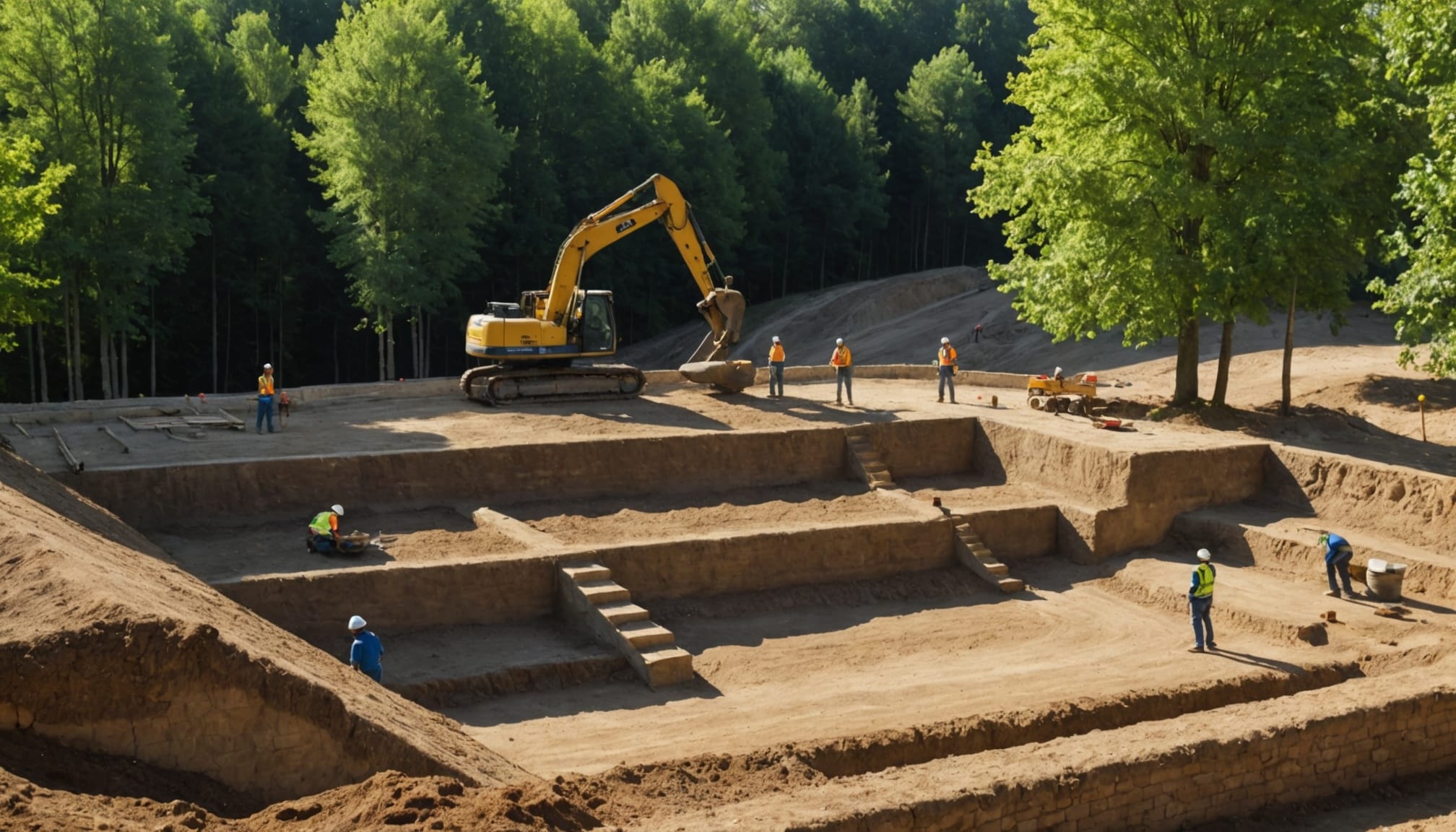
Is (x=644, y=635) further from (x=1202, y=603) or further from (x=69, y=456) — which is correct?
(x=69, y=456)

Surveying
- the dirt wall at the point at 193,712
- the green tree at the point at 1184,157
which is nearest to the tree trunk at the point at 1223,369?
the green tree at the point at 1184,157

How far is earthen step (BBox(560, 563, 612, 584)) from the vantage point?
18.5m

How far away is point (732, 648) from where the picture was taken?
18.2 m

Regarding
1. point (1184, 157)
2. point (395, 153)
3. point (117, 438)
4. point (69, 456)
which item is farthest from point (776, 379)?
point (395, 153)

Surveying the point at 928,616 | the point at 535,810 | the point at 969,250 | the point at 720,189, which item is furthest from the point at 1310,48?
the point at 969,250

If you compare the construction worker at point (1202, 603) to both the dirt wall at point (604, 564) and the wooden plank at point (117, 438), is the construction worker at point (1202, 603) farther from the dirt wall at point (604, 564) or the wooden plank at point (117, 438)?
the wooden plank at point (117, 438)

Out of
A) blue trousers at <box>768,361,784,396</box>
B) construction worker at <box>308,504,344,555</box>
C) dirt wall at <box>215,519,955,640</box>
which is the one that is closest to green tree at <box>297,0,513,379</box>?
blue trousers at <box>768,361,784,396</box>

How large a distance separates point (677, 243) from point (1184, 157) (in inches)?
431

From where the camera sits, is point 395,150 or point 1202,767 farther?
point 395,150

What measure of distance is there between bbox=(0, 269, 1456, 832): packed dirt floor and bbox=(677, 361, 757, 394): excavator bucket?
0.65 m

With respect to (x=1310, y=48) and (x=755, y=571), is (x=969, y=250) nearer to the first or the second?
(x=1310, y=48)

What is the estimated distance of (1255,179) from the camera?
2533 cm

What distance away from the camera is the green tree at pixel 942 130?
225 ft

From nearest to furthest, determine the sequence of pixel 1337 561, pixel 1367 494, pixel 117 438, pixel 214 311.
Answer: pixel 1337 561
pixel 1367 494
pixel 117 438
pixel 214 311
